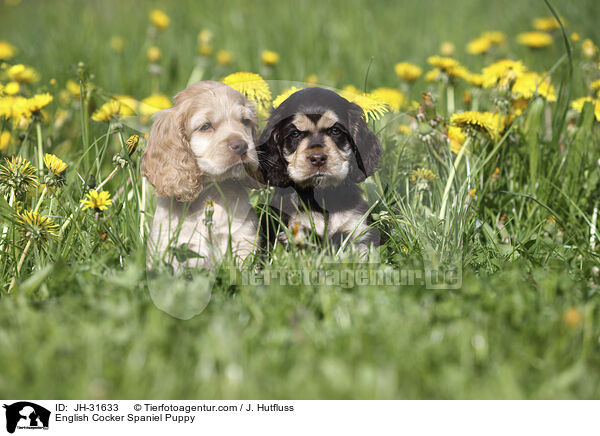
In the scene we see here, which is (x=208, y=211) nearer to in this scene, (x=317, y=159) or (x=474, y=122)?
(x=317, y=159)

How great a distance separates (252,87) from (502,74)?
1799 millimetres

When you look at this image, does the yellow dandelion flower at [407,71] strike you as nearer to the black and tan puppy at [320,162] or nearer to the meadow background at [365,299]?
the meadow background at [365,299]

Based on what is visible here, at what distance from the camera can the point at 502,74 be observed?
3.48m

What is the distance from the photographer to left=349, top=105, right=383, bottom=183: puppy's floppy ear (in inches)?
95.0

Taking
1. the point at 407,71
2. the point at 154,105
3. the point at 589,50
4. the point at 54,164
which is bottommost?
the point at 54,164

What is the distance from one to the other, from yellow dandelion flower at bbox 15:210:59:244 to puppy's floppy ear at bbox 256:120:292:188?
1.13 metres

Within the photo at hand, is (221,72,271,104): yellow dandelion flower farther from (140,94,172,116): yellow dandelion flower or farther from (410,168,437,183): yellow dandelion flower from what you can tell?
(410,168,437,183): yellow dandelion flower

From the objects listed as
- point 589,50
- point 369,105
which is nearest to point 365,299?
point 369,105

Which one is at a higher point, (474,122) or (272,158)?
(474,122)

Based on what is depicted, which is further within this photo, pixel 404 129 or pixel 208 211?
pixel 404 129

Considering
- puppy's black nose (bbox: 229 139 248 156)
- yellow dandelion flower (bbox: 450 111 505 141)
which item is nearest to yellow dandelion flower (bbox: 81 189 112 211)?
puppy's black nose (bbox: 229 139 248 156)

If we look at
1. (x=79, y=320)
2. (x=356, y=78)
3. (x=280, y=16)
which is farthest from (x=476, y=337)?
(x=280, y=16)

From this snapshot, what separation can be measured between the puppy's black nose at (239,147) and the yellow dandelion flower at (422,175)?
3.03 feet

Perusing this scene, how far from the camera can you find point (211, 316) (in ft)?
7.04
